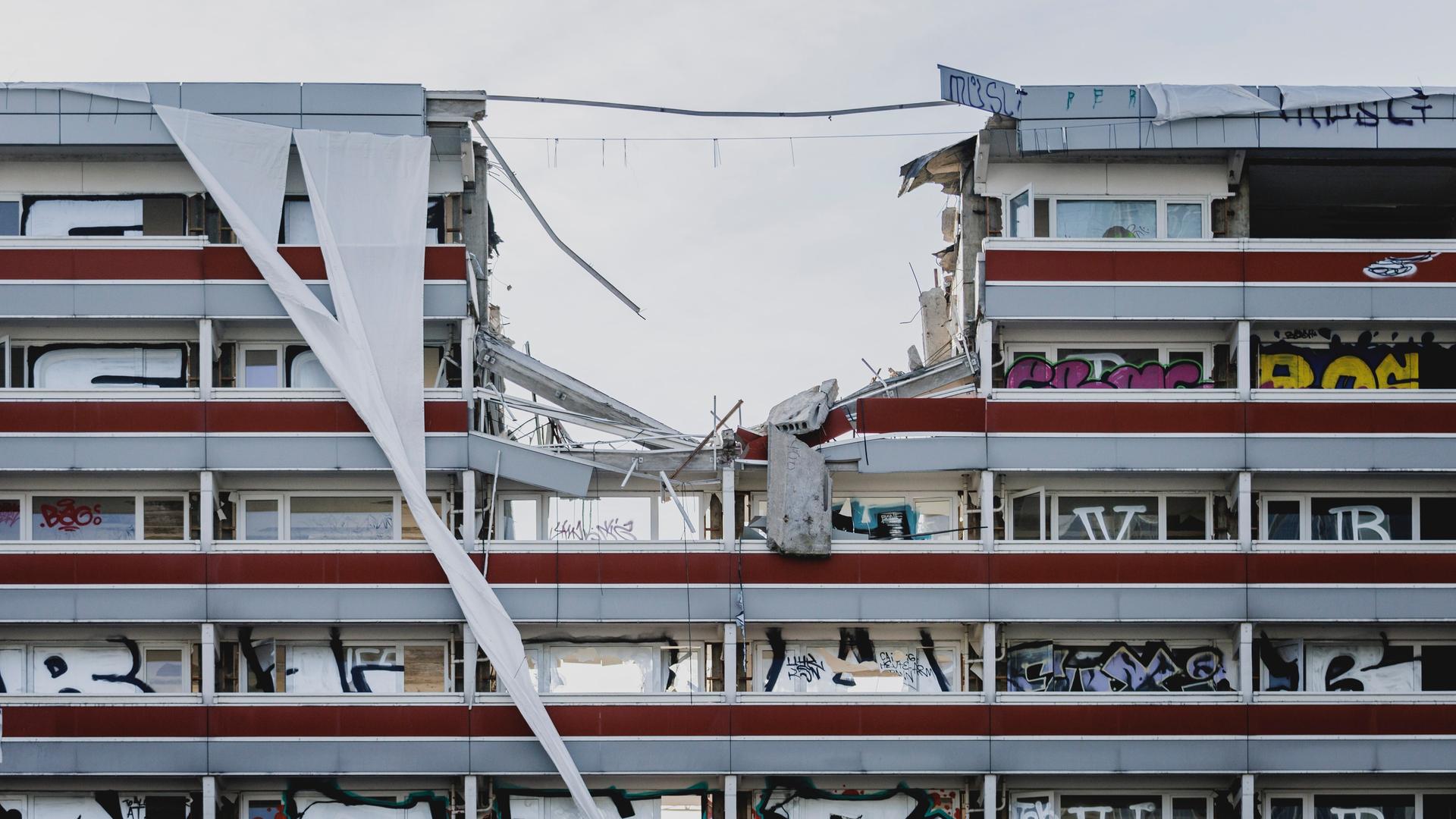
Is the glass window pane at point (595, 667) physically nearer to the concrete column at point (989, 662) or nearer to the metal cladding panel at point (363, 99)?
the concrete column at point (989, 662)

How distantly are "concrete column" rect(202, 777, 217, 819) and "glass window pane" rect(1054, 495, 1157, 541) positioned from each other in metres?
18.9

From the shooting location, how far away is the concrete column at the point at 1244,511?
108 ft

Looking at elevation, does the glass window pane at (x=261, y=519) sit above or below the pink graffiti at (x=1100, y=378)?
below

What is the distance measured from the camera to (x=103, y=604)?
106ft

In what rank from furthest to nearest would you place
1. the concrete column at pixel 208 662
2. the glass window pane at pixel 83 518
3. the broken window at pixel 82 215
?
the broken window at pixel 82 215
the glass window pane at pixel 83 518
the concrete column at pixel 208 662

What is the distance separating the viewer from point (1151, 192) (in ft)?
113

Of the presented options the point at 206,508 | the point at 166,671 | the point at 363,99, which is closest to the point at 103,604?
the point at 166,671

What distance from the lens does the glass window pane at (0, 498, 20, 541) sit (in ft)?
110

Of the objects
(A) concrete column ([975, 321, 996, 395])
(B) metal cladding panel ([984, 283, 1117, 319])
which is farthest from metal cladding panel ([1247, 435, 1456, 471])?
(A) concrete column ([975, 321, 996, 395])

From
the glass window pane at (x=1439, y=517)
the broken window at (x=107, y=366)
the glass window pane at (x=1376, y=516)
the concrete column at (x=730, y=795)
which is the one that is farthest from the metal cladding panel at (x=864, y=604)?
the broken window at (x=107, y=366)

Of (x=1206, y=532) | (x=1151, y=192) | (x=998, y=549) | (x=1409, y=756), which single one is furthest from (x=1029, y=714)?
(x=1151, y=192)

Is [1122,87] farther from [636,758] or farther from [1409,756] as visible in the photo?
[636,758]

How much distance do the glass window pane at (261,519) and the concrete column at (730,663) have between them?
10.2 m

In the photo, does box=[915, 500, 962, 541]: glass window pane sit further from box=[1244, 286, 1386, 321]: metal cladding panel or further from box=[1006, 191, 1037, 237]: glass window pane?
box=[1244, 286, 1386, 321]: metal cladding panel
